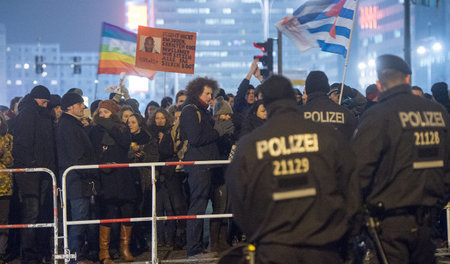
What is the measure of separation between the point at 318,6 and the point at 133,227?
15.6ft

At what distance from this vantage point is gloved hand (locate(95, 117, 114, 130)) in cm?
944

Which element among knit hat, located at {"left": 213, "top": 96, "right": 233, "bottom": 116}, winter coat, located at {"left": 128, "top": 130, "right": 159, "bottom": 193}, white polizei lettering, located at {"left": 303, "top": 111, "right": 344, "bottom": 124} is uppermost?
knit hat, located at {"left": 213, "top": 96, "right": 233, "bottom": 116}

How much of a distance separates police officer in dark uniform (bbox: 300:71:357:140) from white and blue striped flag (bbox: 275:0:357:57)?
3.08 metres

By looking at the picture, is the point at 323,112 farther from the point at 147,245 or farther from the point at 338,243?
the point at 147,245

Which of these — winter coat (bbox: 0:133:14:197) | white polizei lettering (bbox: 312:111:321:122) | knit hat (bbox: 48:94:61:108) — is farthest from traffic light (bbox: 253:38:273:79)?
white polizei lettering (bbox: 312:111:321:122)

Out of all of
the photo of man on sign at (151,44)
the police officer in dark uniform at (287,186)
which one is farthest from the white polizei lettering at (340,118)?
the photo of man on sign at (151,44)

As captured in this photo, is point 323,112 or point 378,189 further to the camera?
point 323,112

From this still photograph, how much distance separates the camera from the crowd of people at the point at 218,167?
432cm

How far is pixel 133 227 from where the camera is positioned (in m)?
10.6

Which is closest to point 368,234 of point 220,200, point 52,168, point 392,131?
point 392,131

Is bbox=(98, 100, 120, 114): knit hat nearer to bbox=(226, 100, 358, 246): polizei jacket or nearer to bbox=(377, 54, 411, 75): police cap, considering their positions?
bbox=(377, 54, 411, 75): police cap

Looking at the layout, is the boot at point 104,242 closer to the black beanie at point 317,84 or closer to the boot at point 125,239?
the boot at point 125,239

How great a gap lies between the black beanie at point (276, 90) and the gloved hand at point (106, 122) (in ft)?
17.3

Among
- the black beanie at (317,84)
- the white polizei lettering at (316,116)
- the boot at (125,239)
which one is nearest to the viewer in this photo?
the white polizei lettering at (316,116)
